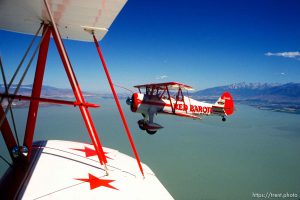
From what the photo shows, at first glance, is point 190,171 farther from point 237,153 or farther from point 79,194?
point 79,194

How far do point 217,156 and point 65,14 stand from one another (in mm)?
131495

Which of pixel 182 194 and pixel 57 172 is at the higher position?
pixel 57 172

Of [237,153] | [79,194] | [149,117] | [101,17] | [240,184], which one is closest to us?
[79,194]

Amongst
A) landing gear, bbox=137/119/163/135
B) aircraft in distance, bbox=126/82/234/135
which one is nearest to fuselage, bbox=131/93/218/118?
aircraft in distance, bbox=126/82/234/135

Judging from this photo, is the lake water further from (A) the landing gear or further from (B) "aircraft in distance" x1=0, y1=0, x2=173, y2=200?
(B) "aircraft in distance" x1=0, y1=0, x2=173, y2=200

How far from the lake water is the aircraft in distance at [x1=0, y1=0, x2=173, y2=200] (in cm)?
9315

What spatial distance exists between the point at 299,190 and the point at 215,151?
1781 inches

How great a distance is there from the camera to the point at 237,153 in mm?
126375

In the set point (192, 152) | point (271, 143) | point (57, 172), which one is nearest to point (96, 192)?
point (57, 172)

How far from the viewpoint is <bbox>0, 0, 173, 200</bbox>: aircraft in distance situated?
9.84 feet

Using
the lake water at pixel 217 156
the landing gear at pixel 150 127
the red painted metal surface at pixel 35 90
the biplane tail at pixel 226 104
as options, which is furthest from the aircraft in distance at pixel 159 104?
the lake water at pixel 217 156

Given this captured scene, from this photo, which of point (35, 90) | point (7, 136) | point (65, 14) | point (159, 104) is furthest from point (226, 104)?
point (7, 136)

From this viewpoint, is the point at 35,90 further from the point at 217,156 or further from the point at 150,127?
the point at 217,156

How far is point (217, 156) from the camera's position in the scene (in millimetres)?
124375
